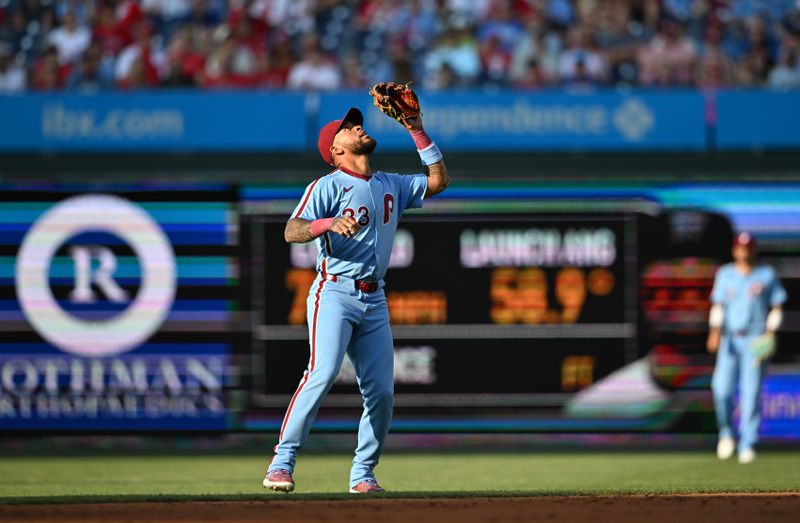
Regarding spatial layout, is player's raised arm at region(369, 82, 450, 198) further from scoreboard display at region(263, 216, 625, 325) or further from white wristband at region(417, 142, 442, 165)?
scoreboard display at region(263, 216, 625, 325)

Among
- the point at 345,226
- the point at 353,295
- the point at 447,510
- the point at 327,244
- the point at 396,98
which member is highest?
the point at 396,98

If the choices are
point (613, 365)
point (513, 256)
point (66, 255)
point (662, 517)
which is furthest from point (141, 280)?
point (662, 517)

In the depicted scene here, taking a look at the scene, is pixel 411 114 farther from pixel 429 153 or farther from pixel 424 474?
pixel 424 474

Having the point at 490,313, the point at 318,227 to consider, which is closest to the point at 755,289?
the point at 490,313

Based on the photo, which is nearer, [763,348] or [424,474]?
[424,474]

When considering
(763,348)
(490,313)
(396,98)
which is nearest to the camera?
(396,98)

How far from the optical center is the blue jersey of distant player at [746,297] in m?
11.7

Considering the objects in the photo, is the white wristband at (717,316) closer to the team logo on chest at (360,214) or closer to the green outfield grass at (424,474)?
the green outfield grass at (424,474)

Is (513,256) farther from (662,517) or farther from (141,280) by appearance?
(662,517)

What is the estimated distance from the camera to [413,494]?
7.77 m

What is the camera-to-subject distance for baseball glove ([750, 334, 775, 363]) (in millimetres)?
11625

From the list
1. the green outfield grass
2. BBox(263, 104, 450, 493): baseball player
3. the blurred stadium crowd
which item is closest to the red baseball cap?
BBox(263, 104, 450, 493): baseball player

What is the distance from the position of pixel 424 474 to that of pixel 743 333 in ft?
9.55

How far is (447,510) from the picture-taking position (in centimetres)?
700
